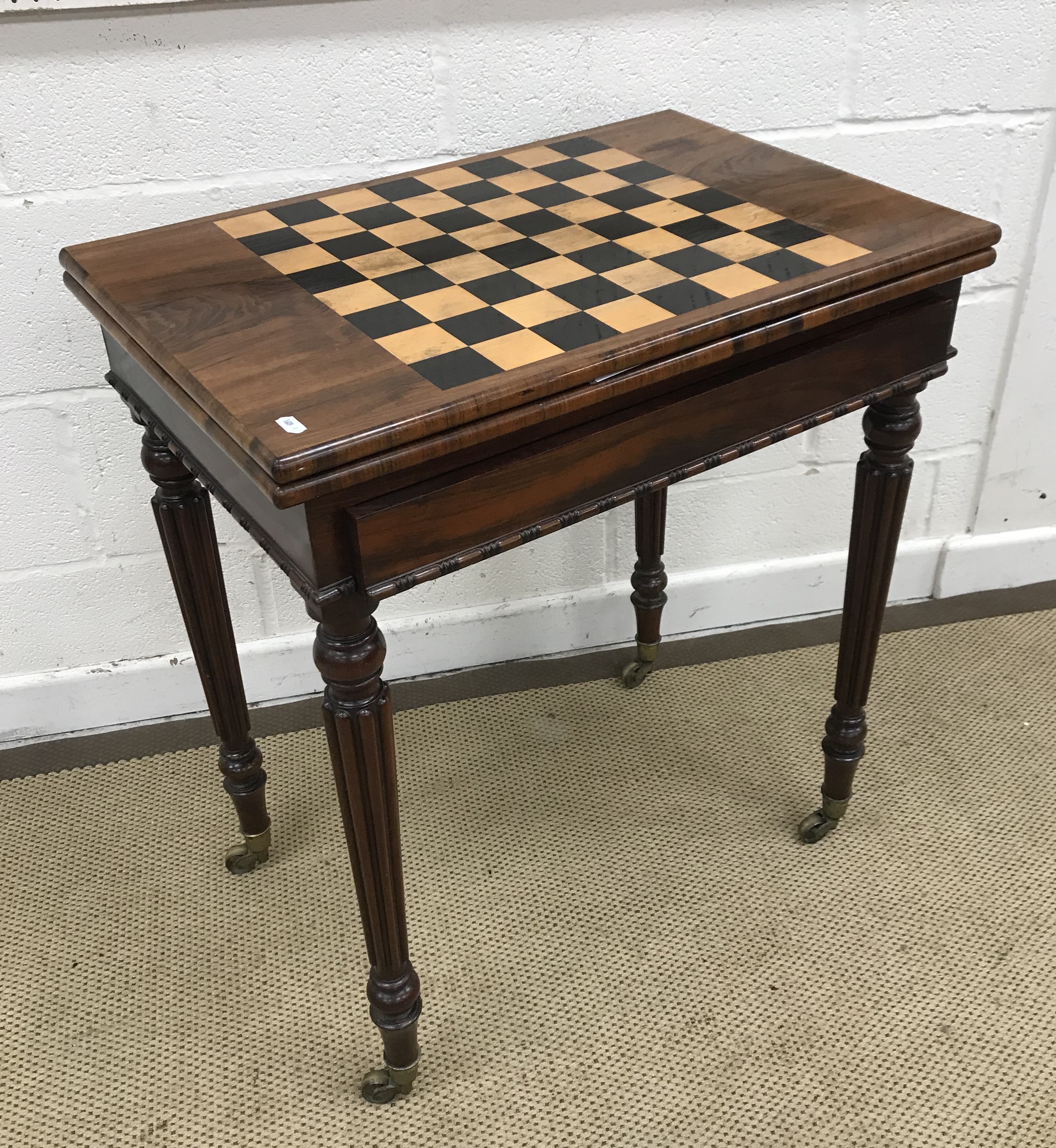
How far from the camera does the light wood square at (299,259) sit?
1031mm

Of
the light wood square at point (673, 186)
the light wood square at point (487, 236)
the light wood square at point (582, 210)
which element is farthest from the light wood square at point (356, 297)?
the light wood square at point (673, 186)

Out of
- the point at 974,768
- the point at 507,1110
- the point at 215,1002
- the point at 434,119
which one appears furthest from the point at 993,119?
the point at 215,1002

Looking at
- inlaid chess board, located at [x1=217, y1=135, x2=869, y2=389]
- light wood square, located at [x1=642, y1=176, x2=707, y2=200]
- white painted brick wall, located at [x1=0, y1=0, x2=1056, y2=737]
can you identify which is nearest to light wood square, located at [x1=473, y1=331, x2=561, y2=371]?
inlaid chess board, located at [x1=217, y1=135, x2=869, y2=389]

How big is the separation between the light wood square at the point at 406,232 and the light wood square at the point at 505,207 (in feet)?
0.19

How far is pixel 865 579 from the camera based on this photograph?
127 cm

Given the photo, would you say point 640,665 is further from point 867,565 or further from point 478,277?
point 478,277

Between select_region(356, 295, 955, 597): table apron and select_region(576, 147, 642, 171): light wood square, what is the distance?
34 cm

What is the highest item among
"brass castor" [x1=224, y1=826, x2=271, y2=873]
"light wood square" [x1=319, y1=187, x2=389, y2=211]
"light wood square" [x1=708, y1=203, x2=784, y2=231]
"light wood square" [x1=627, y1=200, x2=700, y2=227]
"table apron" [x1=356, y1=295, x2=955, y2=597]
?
"light wood square" [x1=708, y1=203, x2=784, y2=231]

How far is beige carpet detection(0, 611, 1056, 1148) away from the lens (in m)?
1.17

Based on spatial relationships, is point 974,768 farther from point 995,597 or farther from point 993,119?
point 993,119

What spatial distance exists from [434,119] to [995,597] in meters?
1.12

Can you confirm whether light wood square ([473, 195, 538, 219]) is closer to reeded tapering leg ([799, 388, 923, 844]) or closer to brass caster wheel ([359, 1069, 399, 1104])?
reeded tapering leg ([799, 388, 923, 844])

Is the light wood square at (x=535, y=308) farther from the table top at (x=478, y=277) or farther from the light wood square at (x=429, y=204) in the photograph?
the light wood square at (x=429, y=204)

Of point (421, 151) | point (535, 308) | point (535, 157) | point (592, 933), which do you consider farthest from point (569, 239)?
point (592, 933)
